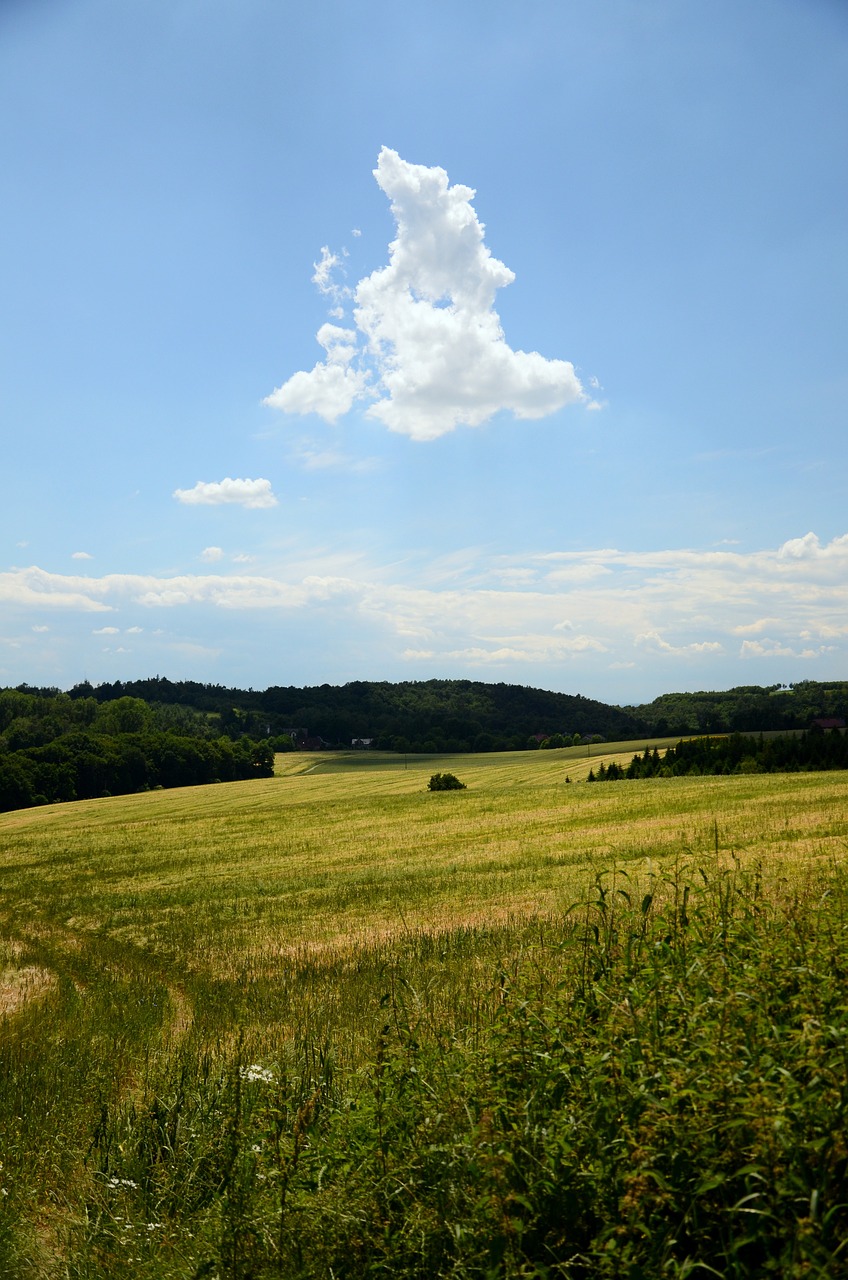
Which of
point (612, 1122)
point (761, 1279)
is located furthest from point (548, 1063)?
point (761, 1279)

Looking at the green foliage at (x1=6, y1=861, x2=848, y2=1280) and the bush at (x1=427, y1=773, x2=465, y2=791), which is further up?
the green foliage at (x1=6, y1=861, x2=848, y2=1280)

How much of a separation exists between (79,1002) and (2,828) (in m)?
56.3

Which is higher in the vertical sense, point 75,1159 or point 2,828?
point 75,1159

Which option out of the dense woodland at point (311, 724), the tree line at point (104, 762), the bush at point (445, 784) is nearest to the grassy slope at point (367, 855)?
the bush at point (445, 784)

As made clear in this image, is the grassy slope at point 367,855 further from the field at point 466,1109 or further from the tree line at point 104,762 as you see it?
the tree line at point 104,762

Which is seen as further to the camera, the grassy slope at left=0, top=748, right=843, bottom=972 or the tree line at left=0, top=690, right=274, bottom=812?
the tree line at left=0, top=690, right=274, bottom=812

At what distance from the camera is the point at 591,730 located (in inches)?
5335

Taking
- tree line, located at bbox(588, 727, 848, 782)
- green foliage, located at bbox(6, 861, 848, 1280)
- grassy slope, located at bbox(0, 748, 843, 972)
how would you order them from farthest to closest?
1. tree line, located at bbox(588, 727, 848, 782)
2. grassy slope, located at bbox(0, 748, 843, 972)
3. green foliage, located at bbox(6, 861, 848, 1280)

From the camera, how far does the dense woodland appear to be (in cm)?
9869

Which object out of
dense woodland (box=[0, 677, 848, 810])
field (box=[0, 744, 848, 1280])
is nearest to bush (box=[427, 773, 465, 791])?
dense woodland (box=[0, 677, 848, 810])

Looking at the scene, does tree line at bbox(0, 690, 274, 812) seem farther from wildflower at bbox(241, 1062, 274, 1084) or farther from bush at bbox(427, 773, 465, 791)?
wildflower at bbox(241, 1062, 274, 1084)

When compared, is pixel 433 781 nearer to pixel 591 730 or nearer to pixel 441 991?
pixel 441 991

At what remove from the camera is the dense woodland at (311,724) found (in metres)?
98.7

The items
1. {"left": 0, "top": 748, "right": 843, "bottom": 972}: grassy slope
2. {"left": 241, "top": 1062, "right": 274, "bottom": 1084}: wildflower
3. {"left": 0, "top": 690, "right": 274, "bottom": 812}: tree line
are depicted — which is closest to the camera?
{"left": 241, "top": 1062, "right": 274, "bottom": 1084}: wildflower
